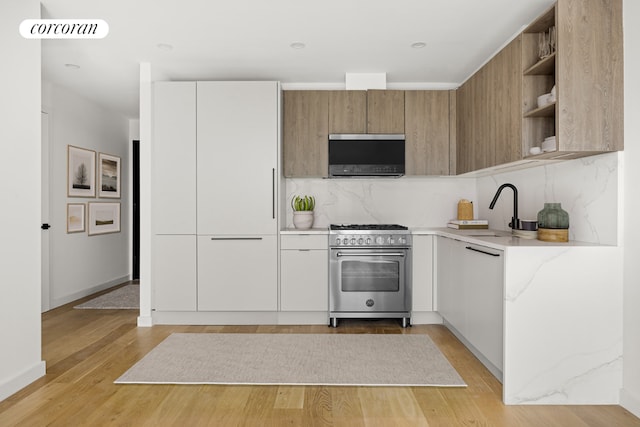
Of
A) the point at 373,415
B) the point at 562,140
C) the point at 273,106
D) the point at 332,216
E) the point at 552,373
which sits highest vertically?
the point at 273,106

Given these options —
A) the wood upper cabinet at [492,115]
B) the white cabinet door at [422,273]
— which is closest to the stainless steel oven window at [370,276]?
the white cabinet door at [422,273]

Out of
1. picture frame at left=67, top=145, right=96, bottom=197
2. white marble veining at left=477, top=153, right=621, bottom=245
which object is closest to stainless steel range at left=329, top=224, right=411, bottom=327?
white marble veining at left=477, top=153, right=621, bottom=245

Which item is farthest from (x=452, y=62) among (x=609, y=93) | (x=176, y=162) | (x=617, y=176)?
(x=176, y=162)

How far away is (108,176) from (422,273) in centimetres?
437

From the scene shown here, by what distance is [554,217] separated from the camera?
264cm

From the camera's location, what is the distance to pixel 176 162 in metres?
3.90

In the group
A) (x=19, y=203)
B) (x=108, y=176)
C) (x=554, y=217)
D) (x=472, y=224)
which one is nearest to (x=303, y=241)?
(x=472, y=224)

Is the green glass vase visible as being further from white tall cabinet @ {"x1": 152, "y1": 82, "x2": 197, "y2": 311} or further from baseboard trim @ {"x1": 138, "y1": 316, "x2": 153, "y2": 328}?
baseboard trim @ {"x1": 138, "y1": 316, "x2": 153, "y2": 328}

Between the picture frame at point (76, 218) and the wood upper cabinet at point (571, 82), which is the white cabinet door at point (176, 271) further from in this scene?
the wood upper cabinet at point (571, 82)

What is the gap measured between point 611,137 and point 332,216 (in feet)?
8.80

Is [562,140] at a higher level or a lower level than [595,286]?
higher

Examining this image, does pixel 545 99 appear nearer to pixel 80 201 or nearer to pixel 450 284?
pixel 450 284

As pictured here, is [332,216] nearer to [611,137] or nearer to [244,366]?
[244,366]

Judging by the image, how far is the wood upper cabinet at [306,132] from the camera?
417cm
